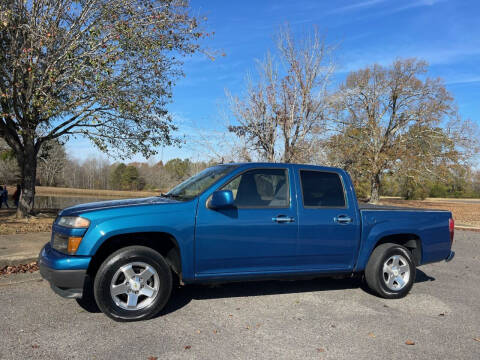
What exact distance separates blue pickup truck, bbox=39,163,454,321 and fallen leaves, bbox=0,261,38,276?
6.44 feet

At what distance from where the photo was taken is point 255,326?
4.02m

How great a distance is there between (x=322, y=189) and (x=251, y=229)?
4.24ft

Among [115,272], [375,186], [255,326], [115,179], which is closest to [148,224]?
[115,272]

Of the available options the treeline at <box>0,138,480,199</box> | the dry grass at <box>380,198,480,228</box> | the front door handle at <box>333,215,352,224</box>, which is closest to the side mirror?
the front door handle at <box>333,215,352,224</box>

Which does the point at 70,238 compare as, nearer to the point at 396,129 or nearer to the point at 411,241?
the point at 411,241

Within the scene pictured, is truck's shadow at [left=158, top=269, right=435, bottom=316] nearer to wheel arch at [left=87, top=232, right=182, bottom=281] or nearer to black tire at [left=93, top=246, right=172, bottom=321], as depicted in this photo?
black tire at [left=93, top=246, right=172, bottom=321]

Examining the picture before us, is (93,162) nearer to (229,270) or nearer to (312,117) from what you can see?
(312,117)

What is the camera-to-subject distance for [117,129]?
1317cm

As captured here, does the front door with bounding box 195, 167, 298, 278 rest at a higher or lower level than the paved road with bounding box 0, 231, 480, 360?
higher

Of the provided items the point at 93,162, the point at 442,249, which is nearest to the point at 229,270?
the point at 442,249

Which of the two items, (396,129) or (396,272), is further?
(396,129)

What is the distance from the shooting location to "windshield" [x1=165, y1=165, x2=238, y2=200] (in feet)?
15.3

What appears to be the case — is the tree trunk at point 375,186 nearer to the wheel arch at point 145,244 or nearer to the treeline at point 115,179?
the treeline at point 115,179

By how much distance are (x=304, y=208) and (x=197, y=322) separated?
1.93 metres
